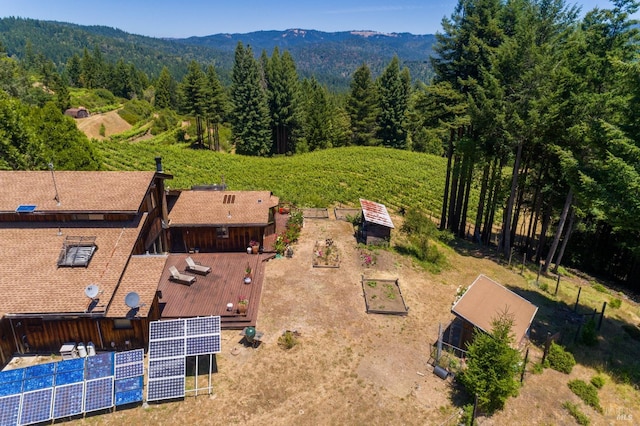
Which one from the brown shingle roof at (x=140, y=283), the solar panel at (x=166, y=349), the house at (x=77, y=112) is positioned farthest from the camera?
the house at (x=77, y=112)

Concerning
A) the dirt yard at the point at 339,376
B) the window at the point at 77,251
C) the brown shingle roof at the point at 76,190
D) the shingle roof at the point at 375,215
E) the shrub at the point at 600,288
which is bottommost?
the shrub at the point at 600,288

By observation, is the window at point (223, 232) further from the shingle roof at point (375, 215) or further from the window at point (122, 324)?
the shingle roof at point (375, 215)

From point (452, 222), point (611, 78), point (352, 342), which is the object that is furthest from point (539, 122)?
point (352, 342)

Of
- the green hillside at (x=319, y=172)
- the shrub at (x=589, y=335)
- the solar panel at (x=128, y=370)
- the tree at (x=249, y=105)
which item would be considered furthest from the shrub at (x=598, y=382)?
the tree at (x=249, y=105)

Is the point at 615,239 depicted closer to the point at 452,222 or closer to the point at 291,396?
the point at 452,222

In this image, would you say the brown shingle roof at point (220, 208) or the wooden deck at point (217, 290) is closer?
the wooden deck at point (217, 290)

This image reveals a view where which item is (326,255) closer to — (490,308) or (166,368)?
(490,308)

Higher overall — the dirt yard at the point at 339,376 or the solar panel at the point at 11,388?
the solar panel at the point at 11,388

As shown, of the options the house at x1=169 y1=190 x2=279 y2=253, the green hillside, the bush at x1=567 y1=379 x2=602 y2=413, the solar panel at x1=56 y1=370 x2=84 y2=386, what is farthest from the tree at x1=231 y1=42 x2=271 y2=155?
the bush at x1=567 y1=379 x2=602 y2=413
